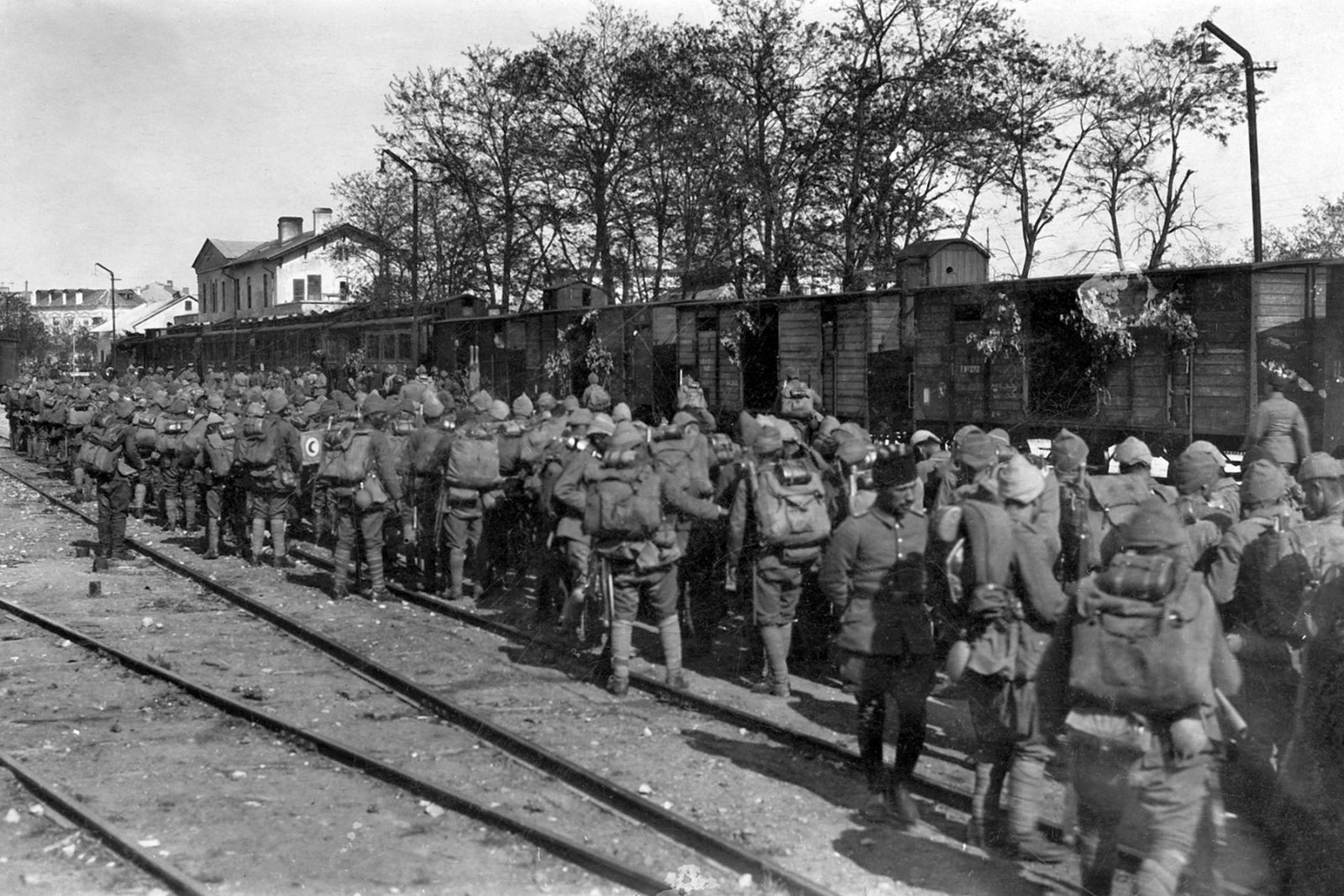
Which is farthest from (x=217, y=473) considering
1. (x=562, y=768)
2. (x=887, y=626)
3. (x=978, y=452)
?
(x=887, y=626)

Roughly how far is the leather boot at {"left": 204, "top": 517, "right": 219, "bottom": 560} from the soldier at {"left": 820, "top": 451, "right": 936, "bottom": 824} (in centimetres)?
1130

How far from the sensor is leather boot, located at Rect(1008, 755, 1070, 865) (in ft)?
19.4

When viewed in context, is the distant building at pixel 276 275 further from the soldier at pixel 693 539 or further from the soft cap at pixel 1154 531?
the soft cap at pixel 1154 531

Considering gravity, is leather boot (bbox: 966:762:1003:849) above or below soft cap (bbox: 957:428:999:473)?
below

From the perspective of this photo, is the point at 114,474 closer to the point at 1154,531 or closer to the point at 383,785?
the point at 383,785

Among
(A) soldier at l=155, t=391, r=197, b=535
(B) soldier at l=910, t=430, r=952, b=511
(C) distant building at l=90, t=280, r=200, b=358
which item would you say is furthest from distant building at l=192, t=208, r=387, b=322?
(B) soldier at l=910, t=430, r=952, b=511

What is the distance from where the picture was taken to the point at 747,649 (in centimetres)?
1022

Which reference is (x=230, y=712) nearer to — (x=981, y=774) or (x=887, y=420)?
(x=981, y=774)

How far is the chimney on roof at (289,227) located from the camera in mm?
88625

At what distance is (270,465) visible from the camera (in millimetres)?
14766

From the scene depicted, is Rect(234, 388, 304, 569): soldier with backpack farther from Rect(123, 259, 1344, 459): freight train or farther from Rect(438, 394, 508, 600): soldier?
Rect(123, 259, 1344, 459): freight train

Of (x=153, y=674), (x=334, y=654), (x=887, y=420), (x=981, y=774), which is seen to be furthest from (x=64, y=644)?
(x=887, y=420)

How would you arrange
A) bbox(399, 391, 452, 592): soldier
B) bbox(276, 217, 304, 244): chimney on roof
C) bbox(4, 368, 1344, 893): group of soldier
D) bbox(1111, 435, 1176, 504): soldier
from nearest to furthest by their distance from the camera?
bbox(4, 368, 1344, 893): group of soldier < bbox(1111, 435, 1176, 504): soldier < bbox(399, 391, 452, 592): soldier < bbox(276, 217, 304, 244): chimney on roof

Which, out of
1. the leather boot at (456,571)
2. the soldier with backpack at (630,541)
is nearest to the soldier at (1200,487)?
the soldier with backpack at (630,541)
